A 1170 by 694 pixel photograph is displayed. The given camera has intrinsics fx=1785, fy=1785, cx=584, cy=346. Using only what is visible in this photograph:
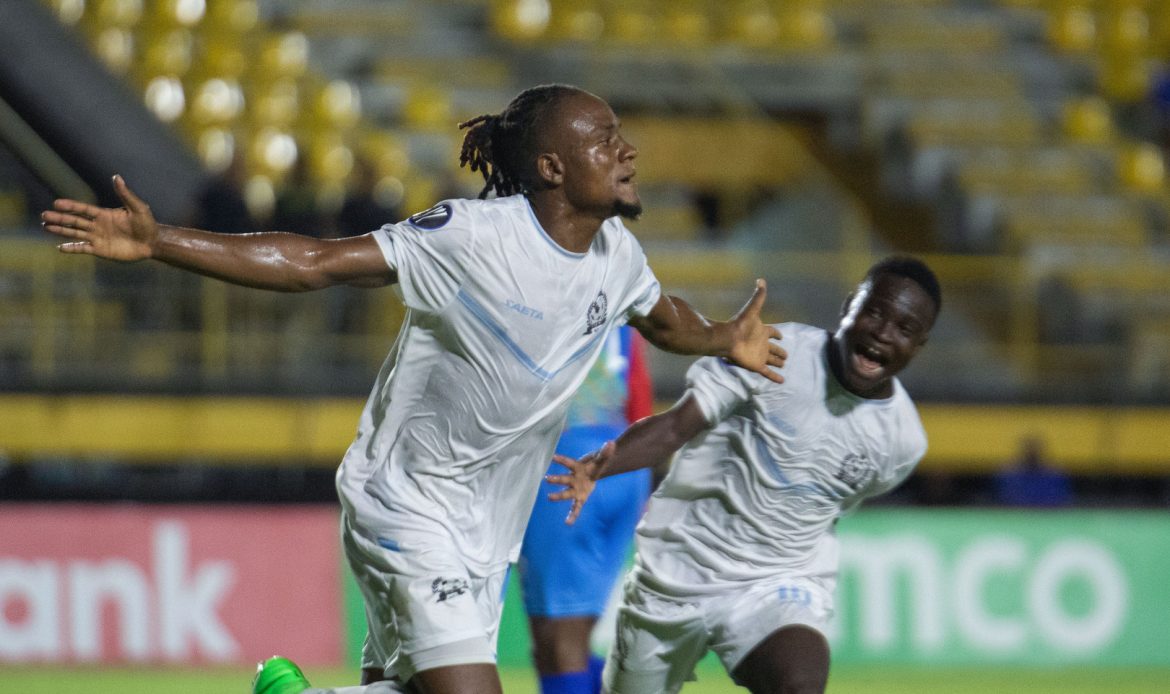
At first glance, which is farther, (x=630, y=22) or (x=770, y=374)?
(x=630, y=22)

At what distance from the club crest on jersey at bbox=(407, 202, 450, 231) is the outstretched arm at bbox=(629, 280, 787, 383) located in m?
0.76

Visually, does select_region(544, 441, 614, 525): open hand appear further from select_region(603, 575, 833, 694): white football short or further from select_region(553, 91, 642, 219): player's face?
select_region(553, 91, 642, 219): player's face

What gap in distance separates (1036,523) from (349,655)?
161 inches

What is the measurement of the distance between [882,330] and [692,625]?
1.10 m

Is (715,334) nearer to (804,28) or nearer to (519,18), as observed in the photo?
(519,18)

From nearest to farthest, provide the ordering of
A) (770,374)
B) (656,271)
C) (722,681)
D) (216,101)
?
1. (770,374)
2. (722,681)
3. (656,271)
4. (216,101)

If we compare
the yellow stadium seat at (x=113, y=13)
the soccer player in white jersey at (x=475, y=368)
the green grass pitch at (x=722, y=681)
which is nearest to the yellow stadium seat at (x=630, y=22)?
the yellow stadium seat at (x=113, y=13)

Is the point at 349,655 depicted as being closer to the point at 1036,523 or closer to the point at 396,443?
the point at 1036,523

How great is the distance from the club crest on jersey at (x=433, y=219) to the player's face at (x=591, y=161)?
320 mm

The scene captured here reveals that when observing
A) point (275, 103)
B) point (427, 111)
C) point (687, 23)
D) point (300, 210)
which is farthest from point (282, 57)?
point (687, 23)

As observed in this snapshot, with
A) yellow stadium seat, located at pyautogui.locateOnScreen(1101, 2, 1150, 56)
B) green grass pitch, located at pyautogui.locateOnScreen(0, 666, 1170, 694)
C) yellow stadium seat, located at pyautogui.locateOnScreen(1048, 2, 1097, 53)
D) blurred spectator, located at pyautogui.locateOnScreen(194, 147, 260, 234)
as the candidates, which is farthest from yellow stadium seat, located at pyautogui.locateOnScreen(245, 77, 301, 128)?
yellow stadium seat, located at pyautogui.locateOnScreen(1101, 2, 1150, 56)

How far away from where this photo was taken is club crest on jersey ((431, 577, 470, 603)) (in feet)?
15.0

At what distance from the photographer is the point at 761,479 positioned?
5.57 meters

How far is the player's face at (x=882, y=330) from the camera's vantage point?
5348 mm
